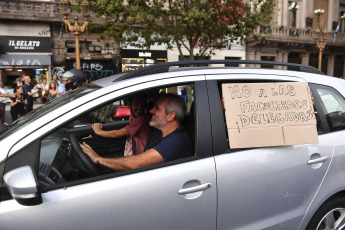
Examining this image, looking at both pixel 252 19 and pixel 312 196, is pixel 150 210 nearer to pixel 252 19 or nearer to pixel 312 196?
pixel 312 196

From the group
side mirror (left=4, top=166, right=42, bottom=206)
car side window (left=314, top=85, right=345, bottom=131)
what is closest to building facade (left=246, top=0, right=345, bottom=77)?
car side window (left=314, top=85, right=345, bottom=131)

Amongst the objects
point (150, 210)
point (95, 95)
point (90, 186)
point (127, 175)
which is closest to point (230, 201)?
point (150, 210)

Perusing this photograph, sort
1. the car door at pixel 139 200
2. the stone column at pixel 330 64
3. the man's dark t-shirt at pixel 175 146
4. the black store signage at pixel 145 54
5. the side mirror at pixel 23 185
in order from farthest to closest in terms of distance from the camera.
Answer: the stone column at pixel 330 64, the black store signage at pixel 145 54, the man's dark t-shirt at pixel 175 146, the car door at pixel 139 200, the side mirror at pixel 23 185

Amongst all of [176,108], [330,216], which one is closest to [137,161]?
[176,108]

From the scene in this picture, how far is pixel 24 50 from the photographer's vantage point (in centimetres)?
1426

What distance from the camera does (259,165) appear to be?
1766 millimetres

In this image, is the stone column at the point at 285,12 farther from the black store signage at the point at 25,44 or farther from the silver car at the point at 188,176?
the silver car at the point at 188,176

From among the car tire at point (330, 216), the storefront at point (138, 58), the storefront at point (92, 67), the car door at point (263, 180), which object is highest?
the storefront at point (138, 58)

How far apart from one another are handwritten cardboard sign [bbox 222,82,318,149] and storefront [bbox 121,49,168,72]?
1498 centimetres

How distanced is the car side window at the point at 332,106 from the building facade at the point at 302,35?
19040mm

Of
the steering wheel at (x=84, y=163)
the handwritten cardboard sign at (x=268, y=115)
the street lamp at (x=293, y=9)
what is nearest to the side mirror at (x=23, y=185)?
the steering wheel at (x=84, y=163)

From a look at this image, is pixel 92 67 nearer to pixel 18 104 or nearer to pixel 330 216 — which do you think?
pixel 18 104

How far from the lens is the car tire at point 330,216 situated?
202 cm

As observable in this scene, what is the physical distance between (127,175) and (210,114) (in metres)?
0.67
